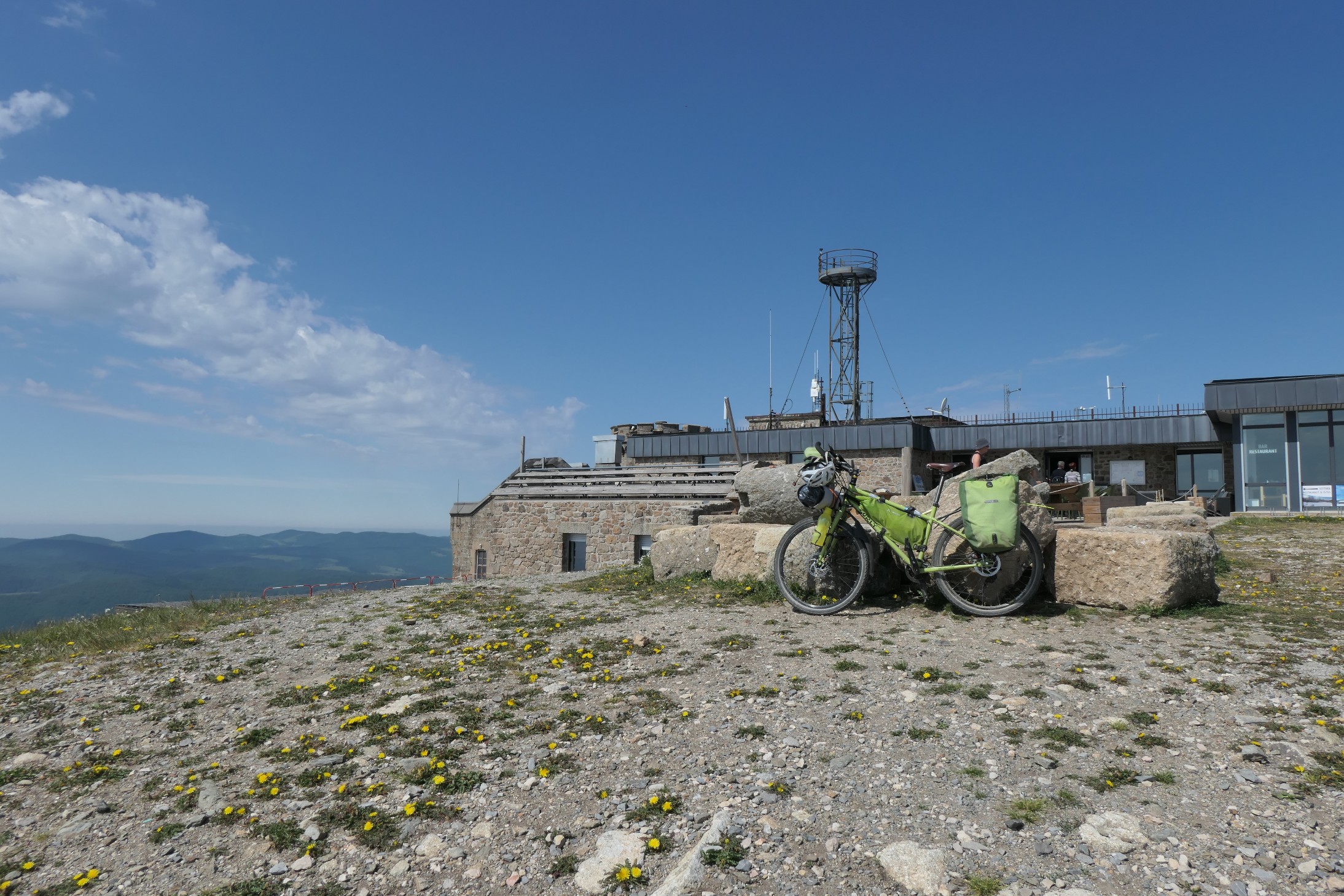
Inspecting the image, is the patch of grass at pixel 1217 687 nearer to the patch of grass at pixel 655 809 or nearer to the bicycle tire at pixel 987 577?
the bicycle tire at pixel 987 577

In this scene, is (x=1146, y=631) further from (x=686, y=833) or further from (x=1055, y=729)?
(x=686, y=833)

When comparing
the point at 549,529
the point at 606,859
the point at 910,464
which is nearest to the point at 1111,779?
the point at 606,859

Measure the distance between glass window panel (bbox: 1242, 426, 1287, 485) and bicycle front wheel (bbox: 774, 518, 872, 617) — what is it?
2393 centimetres

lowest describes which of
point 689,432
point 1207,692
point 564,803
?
point 564,803

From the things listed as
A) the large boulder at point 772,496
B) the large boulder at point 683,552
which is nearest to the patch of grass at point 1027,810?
the large boulder at point 772,496

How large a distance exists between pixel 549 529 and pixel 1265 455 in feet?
79.6

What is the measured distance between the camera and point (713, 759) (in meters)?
4.29

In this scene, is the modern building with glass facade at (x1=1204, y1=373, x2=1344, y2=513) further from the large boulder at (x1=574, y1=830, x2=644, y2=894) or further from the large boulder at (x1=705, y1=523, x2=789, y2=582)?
the large boulder at (x1=574, y1=830, x2=644, y2=894)

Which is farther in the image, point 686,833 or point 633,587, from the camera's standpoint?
point 633,587

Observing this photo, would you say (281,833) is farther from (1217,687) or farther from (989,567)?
(989,567)

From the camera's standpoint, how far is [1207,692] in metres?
4.97

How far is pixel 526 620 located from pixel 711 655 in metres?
2.95

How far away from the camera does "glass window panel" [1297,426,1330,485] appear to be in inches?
913

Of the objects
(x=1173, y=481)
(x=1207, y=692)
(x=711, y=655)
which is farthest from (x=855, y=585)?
(x=1173, y=481)
